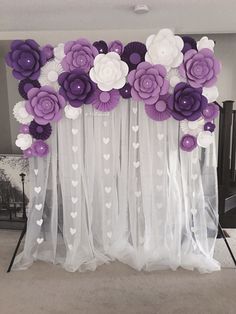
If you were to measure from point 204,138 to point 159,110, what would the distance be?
1.26ft

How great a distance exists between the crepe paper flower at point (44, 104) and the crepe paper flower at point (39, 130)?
1.9 inches

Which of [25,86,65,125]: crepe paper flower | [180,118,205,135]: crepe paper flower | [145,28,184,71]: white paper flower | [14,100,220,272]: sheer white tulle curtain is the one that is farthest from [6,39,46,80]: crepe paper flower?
[180,118,205,135]: crepe paper flower

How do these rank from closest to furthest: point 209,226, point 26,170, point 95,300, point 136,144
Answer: point 95,300, point 136,144, point 209,226, point 26,170

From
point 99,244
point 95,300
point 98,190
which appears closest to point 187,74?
point 98,190

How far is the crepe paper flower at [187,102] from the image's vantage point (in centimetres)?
208

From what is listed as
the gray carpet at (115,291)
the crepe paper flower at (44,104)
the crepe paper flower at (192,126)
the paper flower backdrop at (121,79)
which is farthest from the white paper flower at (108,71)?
the gray carpet at (115,291)

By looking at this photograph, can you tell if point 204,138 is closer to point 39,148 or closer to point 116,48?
point 116,48

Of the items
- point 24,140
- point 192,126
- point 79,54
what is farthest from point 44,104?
point 192,126

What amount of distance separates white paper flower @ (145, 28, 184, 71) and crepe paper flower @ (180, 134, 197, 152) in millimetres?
509

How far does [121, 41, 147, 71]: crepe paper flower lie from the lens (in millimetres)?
2104

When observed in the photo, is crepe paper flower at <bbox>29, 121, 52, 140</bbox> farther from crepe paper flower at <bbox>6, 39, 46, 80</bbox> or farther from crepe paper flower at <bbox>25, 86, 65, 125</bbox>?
crepe paper flower at <bbox>6, 39, 46, 80</bbox>

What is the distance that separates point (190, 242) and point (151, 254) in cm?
32

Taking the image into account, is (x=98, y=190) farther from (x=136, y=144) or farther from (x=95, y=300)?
(x=95, y=300)

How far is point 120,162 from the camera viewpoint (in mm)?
2355
